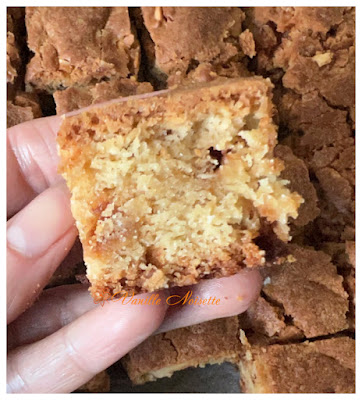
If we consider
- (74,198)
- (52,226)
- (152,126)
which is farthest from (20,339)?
(152,126)

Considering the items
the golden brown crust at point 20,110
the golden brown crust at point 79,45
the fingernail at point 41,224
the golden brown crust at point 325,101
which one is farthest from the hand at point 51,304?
the golden brown crust at point 325,101

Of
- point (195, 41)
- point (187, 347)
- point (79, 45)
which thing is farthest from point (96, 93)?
point (187, 347)

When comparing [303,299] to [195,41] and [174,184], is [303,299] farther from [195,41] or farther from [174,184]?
[195,41]

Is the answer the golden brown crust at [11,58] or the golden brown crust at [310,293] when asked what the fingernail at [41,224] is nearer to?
the golden brown crust at [11,58]

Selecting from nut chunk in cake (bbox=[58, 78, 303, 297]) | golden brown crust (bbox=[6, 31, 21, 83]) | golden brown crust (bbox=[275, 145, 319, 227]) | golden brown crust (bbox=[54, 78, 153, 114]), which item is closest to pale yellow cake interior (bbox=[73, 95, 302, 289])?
nut chunk in cake (bbox=[58, 78, 303, 297])

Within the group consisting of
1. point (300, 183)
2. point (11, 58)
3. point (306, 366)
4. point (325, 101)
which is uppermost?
point (11, 58)

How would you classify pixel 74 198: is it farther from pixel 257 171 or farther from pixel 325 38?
pixel 325 38

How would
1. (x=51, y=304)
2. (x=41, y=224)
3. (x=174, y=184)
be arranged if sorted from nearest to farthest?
(x=174, y=184)
(x=41, y=224)
(x=51, y=304)
